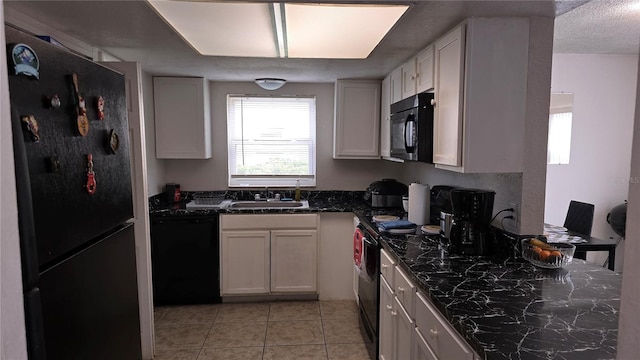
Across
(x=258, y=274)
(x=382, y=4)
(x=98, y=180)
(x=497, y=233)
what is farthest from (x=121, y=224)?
(x=258, y=274)

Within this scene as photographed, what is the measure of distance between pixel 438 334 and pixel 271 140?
297 cm

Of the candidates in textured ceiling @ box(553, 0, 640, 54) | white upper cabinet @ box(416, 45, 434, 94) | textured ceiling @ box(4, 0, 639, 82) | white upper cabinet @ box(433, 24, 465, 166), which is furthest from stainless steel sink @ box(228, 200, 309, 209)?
textured ceiling @ box(553, 0, 640, 54)

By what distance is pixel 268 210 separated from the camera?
3453 millimetres

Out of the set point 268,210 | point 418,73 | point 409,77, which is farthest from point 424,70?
point 268,210

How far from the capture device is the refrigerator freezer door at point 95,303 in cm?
95

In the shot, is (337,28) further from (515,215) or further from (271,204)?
(271,204)

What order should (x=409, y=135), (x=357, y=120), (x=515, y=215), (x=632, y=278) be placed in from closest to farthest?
1. (x=632, y=278)
2. (x=515, y=215)
3. (x=409, y=135)
4. (x=357, y=120)

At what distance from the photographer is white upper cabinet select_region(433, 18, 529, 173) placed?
186 cm

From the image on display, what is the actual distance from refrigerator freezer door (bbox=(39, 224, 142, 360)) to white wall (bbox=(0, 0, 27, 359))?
1.29ft

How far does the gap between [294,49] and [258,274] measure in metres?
2.06

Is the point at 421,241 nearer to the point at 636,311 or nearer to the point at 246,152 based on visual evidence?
the point at 636,311

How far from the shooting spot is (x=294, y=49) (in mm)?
2496

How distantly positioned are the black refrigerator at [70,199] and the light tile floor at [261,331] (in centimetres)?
143

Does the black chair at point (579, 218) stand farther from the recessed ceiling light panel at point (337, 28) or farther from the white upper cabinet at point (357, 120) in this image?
the recessed ceiling light panel at point (337, 28)
